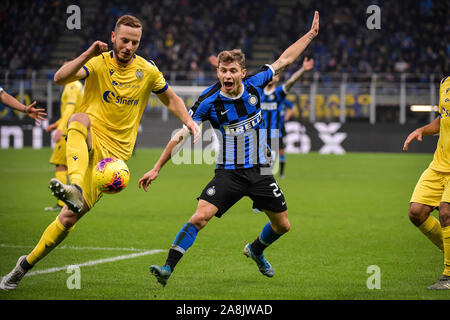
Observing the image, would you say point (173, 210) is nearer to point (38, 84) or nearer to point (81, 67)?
point (81, 67)

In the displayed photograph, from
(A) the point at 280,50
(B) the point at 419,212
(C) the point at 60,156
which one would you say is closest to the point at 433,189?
(B) the point at 419,212

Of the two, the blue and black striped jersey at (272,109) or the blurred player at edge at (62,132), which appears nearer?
the blurred player at edge at (62,132)

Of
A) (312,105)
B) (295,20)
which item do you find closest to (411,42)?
(295,20)

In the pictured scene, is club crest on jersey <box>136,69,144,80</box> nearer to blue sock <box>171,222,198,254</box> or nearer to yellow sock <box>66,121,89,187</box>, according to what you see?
yellow sock <box>66,121,89,187</box>

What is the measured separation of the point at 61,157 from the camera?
39.4 ft

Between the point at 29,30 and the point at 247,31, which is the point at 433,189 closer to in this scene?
the point at 247,31

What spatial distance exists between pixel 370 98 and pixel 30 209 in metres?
18.3

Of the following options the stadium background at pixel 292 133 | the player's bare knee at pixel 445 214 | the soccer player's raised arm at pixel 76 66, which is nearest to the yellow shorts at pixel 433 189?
the player's bare knee at pixel 445 214

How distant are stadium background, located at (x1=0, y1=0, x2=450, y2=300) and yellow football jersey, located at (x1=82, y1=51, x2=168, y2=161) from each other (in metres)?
1.38

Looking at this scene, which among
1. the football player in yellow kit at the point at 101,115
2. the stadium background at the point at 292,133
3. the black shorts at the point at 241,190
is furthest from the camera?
the stadium background at the point at 292,133

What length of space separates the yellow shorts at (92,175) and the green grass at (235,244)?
83 cm

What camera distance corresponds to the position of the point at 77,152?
19.4 feet

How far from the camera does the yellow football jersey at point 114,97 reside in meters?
6.26

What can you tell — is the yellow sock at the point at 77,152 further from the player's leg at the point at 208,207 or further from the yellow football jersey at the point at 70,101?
the yellow football jersey at the point at 70,101
